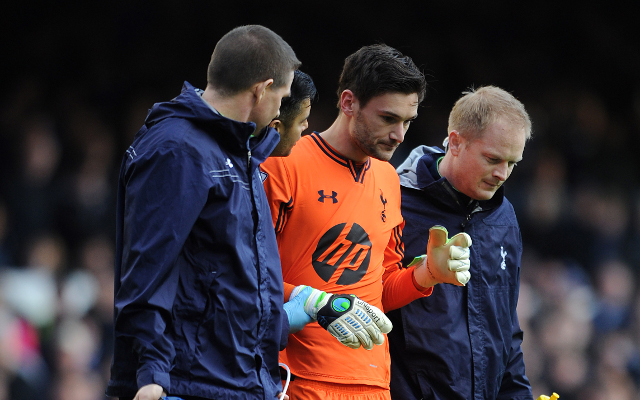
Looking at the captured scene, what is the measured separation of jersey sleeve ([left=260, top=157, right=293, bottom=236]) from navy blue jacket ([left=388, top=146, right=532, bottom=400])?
66cm

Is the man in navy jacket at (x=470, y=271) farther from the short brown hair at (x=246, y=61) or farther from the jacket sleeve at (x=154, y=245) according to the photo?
the jacket sleeve at (x=154, y=245)

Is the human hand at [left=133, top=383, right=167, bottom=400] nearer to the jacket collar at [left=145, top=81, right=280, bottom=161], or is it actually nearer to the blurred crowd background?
the jacket collar at [left=145, top=81, right=280, bottom=161]

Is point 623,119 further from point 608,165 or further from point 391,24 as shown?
point 391,24

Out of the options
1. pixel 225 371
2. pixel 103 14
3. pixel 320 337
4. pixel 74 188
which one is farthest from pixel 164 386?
pixel 103 14

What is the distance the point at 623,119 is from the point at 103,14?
550 cm

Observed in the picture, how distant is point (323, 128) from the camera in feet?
23.6

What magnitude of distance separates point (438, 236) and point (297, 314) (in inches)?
24.4

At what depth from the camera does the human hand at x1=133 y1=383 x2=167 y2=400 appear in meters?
1.71

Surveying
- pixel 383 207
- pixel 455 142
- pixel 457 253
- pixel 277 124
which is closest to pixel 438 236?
pixel 457 253

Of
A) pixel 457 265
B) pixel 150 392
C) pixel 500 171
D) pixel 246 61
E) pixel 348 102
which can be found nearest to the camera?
pixel 150 392

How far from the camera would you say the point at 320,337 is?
8.34ft

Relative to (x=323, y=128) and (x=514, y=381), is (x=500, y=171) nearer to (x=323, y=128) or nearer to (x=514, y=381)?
(x=514, y=381)

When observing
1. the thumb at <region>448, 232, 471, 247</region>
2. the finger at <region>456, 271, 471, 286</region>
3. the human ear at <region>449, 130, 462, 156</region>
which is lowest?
the finger at <region>456, 271, 471, 286</region>

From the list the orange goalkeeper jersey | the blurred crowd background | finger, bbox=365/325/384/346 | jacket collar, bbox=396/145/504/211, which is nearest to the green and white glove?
finger, bbox=365/325/384/346
